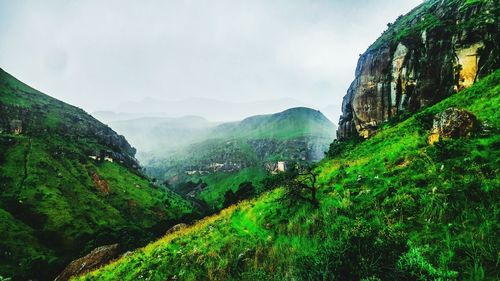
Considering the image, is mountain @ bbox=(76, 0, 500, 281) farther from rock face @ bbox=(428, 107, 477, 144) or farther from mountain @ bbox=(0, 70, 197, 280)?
mountain @ bbox=(0, 70, 197, 280)

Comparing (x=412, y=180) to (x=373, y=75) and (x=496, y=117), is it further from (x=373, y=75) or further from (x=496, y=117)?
(x=373, y=75)

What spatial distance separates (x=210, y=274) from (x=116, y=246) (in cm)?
2578

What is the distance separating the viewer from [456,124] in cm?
1399

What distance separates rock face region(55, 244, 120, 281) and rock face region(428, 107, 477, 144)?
3070 cm

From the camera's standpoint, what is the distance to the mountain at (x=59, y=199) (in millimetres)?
87312

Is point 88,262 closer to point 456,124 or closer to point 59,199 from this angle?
point 456,124

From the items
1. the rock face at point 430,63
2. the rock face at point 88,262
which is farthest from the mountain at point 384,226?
the rock face at point 430,63

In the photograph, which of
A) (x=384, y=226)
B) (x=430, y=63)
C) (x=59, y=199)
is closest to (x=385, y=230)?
(x=384, y=226)

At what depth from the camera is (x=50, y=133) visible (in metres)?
177

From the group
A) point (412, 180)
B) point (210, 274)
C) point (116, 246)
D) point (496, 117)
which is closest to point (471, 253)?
point (412, 180)

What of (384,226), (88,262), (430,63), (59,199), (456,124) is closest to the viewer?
(384,226)

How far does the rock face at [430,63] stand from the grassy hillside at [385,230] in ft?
174

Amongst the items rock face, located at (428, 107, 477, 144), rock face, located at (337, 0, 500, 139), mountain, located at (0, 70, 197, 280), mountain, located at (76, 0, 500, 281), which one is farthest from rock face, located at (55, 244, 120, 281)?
rock face, located at (337, 0, 500, 139)

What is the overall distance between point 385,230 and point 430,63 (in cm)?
8075
